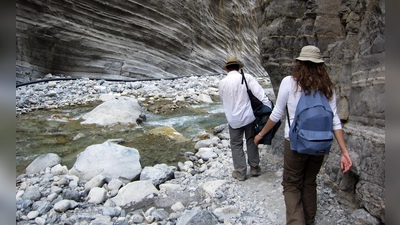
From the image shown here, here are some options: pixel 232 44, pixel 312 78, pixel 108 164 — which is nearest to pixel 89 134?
pixel 108 164

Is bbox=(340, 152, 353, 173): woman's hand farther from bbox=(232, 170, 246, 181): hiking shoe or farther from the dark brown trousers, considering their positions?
bbox=(232, 170, 246, 181): hiking shoe

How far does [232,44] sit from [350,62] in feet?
73.2

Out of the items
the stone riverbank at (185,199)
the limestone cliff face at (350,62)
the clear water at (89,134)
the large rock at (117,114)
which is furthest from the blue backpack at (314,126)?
the large rock at (117,114)

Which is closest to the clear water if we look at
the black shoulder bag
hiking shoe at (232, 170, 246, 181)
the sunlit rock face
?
hiking shoe at (232, 170, 246, 181)

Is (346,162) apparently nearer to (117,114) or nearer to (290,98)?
(290,98)

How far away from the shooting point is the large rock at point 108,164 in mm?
4328

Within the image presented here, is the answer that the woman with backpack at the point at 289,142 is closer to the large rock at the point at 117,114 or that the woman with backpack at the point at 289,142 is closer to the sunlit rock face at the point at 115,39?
the large rock at the point at 117,114

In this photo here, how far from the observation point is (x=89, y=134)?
714 cm

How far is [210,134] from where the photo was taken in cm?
739

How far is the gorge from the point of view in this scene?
8.60ft
